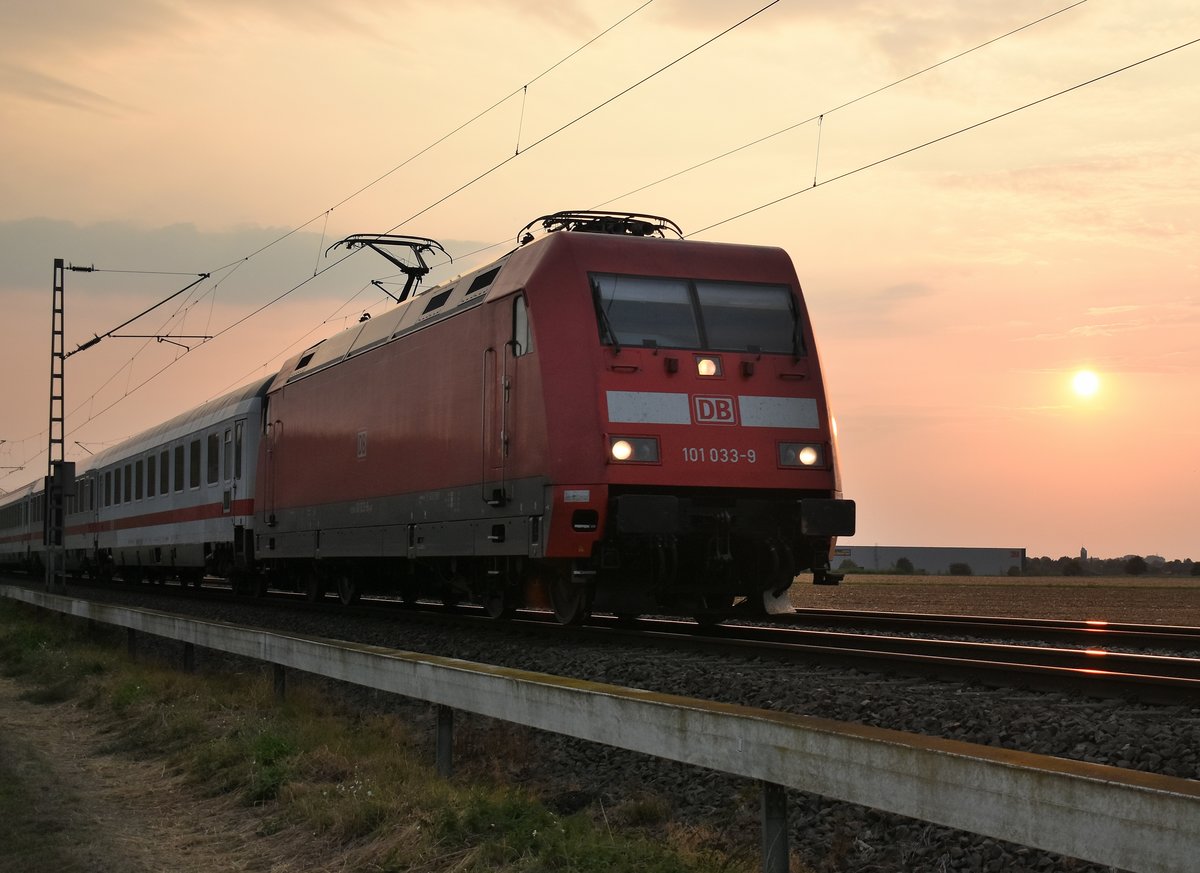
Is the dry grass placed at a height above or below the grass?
below

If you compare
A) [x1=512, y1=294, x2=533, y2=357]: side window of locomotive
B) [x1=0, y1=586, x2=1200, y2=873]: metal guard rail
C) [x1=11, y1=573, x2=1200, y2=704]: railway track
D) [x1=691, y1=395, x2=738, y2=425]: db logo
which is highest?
[x1=512, y1=294, x2=533, y2=357]: side window of locomotive

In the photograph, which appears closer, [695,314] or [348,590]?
[695,314]

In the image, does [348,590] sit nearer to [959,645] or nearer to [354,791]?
[959,645]

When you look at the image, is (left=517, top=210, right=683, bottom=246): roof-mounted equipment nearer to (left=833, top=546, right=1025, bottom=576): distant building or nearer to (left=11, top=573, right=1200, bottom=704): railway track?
(left=11, top=573, right=1200, bottom=704): railway track

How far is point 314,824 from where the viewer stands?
22.1 ft

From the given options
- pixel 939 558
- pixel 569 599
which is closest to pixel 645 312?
pixel 569 599

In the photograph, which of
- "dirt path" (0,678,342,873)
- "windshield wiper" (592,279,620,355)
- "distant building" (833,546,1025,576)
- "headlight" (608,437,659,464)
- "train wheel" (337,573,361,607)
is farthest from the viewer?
"distant building" (833,546,1025,576)

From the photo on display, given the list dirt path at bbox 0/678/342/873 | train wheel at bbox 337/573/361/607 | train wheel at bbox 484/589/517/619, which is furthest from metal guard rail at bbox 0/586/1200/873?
train wheel at bbox 337/573/361/607

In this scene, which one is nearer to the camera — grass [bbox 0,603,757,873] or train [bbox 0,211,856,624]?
grass [bbox 0,603,757,873]

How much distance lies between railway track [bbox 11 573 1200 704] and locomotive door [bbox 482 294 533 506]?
171 centimetres

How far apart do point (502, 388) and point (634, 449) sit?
1826 millimetres

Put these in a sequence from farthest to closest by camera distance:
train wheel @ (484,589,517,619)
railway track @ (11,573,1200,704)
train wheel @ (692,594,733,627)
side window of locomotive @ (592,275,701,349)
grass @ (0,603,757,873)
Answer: train wheel @ (484,589,517,619), train wheel @ (692,594,733,627), side window of locomotive @ (592,275,701,349), railway track @ (11,573,1200,704), grass @ (0,603,757,873)

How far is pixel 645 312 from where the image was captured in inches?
516

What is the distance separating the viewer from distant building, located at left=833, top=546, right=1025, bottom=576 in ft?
300
